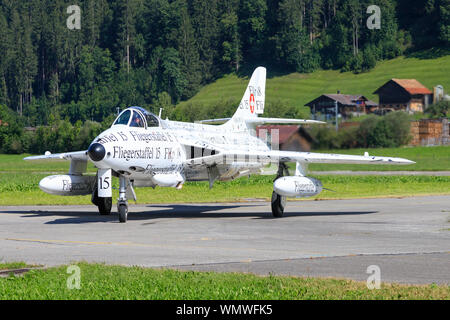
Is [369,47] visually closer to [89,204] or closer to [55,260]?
[89,204]

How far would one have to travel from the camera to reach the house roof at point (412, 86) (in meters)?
140

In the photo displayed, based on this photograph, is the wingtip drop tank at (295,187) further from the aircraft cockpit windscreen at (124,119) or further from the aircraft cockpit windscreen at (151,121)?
the aircraft cockpit windscreen at (124,119)

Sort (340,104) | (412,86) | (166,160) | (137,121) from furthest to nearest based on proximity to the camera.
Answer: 1. (412,86)
2. (340,104)
3. (166,160)
4. (137,121)

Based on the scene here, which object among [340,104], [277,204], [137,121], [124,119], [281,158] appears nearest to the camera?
[124,119]

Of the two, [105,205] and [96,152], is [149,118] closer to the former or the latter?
[96,152]

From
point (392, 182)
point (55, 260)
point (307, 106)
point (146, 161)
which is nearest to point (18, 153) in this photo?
point (307, 106)

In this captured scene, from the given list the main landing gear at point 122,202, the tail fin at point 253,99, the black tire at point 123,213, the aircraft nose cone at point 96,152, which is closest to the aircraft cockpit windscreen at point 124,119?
the main landing gear at point 122,202

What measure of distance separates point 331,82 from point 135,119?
5720 inches

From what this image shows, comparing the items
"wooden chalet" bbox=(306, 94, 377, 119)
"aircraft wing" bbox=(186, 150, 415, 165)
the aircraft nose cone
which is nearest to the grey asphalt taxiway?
"aircraft wing" bbox=(186, 150, 415, 165)

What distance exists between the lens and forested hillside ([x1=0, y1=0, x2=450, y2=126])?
17225cm

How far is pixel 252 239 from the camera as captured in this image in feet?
61.0

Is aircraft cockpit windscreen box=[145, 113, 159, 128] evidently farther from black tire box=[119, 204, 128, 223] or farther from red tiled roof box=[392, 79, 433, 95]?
red tiled roof box=[392, 79, 433, 95]

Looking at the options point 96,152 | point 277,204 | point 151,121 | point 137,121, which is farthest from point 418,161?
point 96,152

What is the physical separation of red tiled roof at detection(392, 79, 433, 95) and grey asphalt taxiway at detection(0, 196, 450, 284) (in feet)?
376
